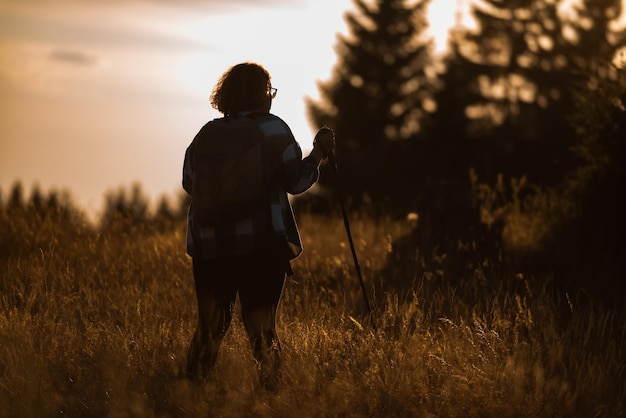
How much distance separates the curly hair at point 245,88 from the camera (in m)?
6.20

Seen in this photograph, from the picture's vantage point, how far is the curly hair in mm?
6203

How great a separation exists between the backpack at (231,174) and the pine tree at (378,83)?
3093cm

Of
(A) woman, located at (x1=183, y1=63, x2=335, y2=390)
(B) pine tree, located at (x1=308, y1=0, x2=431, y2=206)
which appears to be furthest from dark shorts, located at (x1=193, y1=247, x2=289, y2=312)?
(B) pine tree, located at (x1=308, y1=0, x2=431, y2=206)

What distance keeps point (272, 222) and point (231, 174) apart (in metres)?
0.39

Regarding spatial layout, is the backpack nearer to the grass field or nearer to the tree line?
the grass field

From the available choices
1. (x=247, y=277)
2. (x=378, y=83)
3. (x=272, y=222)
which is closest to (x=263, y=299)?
(x=247, y=277)

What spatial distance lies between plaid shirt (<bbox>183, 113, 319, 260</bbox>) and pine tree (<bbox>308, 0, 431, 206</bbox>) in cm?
3082

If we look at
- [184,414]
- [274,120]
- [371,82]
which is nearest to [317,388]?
[184,414]

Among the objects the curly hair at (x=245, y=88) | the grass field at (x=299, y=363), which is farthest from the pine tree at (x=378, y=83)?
the curly hair at (x=245, y=88)

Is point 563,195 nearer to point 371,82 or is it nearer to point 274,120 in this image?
point 274,120

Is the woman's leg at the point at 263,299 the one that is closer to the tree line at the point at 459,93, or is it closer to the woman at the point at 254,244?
the woman at the point at 254,244

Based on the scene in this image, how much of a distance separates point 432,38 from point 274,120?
3540cm

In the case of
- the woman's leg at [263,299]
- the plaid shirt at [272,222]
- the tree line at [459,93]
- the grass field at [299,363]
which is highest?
the tree line at [459,93]

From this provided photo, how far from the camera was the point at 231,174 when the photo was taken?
606cm
